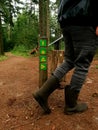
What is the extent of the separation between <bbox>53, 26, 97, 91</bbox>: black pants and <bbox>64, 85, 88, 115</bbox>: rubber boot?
6 centimetres

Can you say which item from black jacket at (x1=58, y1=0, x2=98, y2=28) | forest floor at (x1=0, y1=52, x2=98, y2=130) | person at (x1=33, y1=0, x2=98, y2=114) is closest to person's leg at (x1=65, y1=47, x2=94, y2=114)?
person at (x1=33, y1=0, x2=98, y2=114)

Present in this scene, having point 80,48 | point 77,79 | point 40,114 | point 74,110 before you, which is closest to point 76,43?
point 80,48

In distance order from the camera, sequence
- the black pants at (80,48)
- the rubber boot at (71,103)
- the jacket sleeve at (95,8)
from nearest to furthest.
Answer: the jacket sleeve at (95,8) < the black pants at (80,48) < the rubber boot at (71,103)

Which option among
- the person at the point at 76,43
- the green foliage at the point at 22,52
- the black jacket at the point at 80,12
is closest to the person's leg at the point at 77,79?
the person at the point at 76,43

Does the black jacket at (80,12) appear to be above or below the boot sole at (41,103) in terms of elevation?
above

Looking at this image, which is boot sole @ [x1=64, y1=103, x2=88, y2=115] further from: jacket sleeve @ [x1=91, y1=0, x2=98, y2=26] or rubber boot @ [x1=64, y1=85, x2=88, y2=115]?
jacket sleeve @ [x1=91, y1=0, x2=98, y2=26]

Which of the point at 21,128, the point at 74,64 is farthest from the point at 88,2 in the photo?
the point at 21,128

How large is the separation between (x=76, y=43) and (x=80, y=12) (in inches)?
11.9

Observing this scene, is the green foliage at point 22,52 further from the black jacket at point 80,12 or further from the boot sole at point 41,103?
the black jacket at point 80,12

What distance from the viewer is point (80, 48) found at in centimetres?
200

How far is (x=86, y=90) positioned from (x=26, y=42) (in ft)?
47.6

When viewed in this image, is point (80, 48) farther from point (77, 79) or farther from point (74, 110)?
point (74, 110)

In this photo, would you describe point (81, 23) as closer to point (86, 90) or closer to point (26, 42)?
point (86, 90)

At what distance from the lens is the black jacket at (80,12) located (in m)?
1.89
